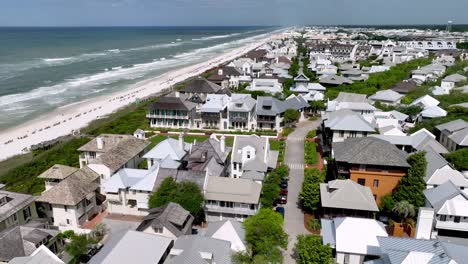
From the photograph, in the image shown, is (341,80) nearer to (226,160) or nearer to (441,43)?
(226,160)

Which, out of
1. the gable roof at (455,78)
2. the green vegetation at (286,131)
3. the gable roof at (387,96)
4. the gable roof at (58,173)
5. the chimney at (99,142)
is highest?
the gable roof at (455,78)

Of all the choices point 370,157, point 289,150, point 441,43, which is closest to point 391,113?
point 289,150

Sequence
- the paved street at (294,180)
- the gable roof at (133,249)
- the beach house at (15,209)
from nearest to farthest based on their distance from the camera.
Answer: the gable roof at (133,249) → the beach house at (15,209) → the paved street at (294,180)

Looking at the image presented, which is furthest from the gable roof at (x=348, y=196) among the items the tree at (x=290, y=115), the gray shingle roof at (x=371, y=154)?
the tree at (x=290, y=115)

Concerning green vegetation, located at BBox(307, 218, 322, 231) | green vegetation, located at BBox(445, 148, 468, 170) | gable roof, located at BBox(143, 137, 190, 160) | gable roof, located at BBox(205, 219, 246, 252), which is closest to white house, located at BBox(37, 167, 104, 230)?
gable roof, located at BBox(143, 137, 190, 160)

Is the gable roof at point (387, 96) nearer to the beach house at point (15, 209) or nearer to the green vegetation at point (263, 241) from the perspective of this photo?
the green vegetation at point (263, 241)

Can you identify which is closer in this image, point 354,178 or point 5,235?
point 5,235

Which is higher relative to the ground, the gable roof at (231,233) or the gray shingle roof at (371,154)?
the gray shingle roof at (371,154)
